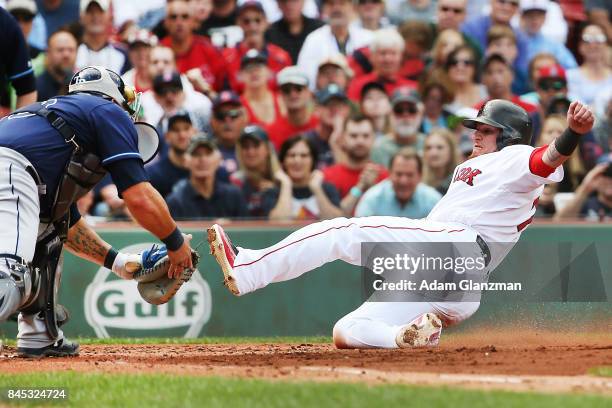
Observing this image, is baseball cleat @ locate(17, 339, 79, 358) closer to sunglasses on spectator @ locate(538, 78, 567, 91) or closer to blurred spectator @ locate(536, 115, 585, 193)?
blurred spectator @ locate(536, 115, 585, 193)

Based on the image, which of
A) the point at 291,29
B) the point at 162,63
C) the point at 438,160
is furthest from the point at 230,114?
the point at 438,160

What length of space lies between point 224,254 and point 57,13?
263 inches

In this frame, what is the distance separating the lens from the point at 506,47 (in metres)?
12.8

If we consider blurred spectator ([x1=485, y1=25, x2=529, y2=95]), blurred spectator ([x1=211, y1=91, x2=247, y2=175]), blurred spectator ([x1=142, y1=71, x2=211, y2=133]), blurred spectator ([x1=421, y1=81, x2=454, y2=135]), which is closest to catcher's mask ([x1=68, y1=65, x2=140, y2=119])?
blurred spectator ([x1=142, y1=71, x2=211, y2=133])

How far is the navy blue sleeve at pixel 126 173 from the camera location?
233 inches

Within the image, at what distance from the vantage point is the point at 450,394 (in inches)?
181

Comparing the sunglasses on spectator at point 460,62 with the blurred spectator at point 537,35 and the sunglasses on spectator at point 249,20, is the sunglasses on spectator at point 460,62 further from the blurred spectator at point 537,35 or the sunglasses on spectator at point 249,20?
the sunglasses on spectator at point 249,20

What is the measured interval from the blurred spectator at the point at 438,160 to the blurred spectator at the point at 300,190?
110cm

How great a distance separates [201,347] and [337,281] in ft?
8.62

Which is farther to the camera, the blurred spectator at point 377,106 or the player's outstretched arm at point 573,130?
the blurred spectator at point 377,106

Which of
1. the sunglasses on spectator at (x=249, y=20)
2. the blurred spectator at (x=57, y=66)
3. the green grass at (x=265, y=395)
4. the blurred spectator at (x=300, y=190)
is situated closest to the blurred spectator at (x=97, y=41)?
the blurred spectator at (x=57, y=66)

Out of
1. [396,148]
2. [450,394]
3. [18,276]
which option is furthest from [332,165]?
[450,394]

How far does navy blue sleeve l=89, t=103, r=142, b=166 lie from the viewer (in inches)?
236

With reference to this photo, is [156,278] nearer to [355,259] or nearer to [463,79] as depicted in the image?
[355,259]
